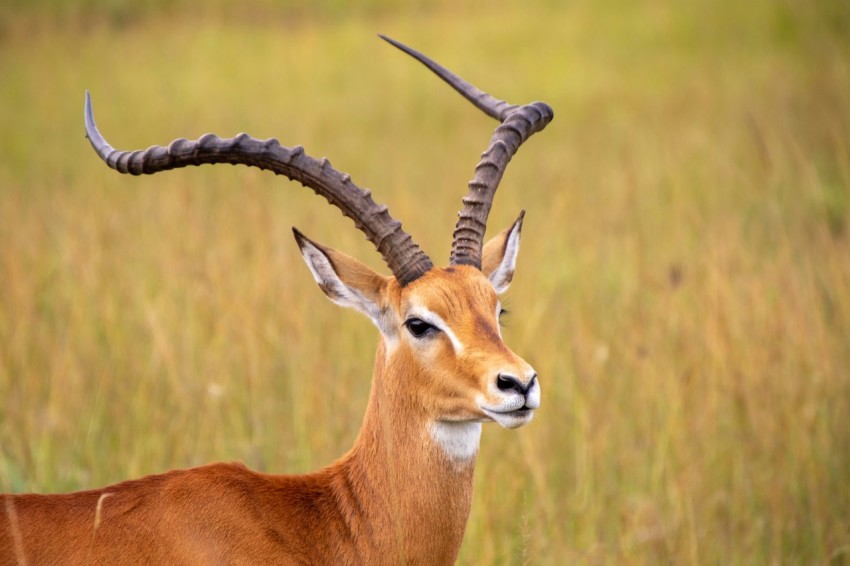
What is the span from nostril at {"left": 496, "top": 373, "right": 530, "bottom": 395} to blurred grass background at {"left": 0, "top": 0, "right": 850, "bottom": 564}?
471 millimetres

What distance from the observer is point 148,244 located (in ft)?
29.9

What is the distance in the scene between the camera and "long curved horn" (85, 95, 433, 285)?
3.70m

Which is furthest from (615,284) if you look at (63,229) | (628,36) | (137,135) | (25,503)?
(628,36)

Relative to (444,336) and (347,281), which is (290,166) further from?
(444,336)

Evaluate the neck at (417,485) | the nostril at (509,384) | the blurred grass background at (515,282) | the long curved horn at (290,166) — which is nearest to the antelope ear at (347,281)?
the long curved horn at (290,166)

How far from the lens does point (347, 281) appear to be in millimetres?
4070

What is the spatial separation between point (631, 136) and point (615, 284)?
5488 mm

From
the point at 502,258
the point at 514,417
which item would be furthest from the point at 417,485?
the point at 502,258

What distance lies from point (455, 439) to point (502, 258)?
0.93 meters

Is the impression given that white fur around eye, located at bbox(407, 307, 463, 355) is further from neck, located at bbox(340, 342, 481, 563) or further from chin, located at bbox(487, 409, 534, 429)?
chin, located at bbox(487, 409, 534, 429)

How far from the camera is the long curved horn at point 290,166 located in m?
3.70

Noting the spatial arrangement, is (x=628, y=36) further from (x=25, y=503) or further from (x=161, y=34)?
(x=25, y=503)

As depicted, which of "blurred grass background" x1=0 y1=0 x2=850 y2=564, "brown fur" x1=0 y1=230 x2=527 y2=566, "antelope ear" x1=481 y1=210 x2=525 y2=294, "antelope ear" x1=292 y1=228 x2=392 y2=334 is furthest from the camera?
"blurred grass background" x1=0 y1=0 x2=850 y2=564

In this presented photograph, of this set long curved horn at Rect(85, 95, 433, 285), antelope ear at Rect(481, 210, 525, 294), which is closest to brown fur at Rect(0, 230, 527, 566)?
long curved horn at Rect(85, 95, 433, 285)
